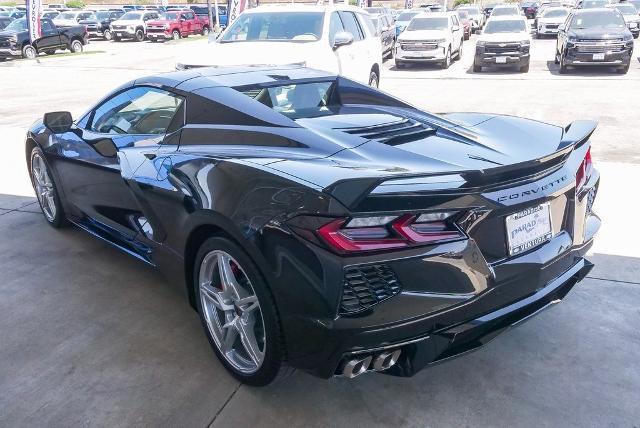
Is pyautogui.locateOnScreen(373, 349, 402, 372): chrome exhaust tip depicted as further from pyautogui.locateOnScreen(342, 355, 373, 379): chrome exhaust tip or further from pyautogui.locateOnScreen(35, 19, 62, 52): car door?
pyautogui.locateOnScreen(35, 19, 62, 52): car door

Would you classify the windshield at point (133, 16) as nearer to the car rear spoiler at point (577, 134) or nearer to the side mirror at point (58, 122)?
the side mirror at point (58, 122)

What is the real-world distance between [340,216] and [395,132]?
1.05 meters

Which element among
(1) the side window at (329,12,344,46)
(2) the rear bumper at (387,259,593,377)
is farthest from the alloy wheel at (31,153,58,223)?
(1) the side window at (329,12,344,46)

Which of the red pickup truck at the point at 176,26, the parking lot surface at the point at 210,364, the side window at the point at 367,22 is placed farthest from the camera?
the red pickup truck at the point at 176,26

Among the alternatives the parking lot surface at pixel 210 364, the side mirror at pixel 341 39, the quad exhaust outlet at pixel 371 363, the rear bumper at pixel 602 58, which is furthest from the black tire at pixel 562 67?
the quad exhaust outlet at pixel 371 363

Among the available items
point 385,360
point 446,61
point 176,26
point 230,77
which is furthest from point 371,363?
point 176,26

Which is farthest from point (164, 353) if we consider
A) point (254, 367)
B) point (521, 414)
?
point (521, 414)

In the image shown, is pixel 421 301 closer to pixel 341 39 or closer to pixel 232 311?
pixel 232 311

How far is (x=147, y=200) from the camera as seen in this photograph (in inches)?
129

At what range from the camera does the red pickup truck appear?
33.6m

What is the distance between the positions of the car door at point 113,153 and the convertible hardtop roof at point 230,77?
8 centimetres

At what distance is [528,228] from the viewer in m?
2.49

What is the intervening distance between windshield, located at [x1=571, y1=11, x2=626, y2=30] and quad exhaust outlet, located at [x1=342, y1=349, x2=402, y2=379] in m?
15.6

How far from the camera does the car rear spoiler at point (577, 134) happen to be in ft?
9.42
